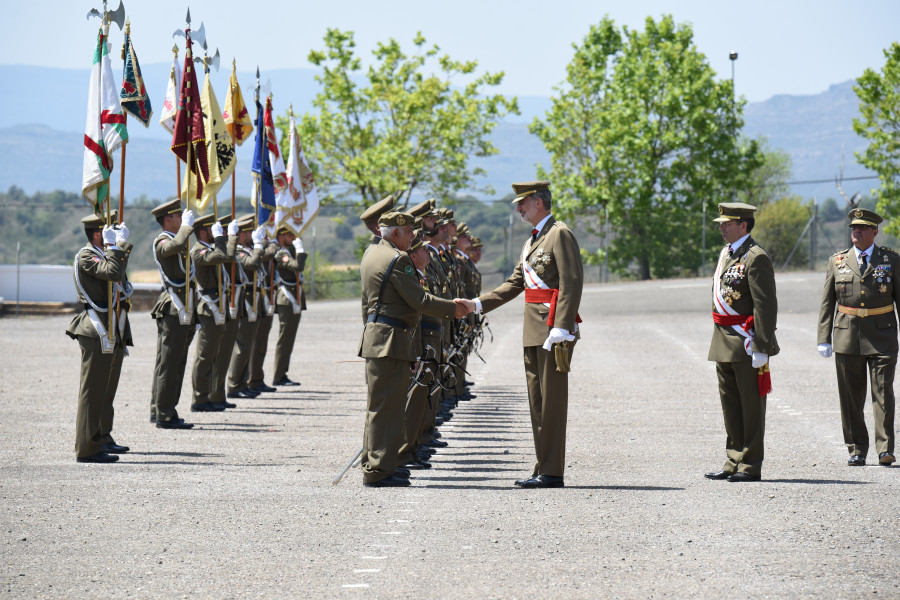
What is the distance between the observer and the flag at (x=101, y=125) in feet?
33.7

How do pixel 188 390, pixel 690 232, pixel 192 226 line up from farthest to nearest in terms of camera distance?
pixel 690 232 < pixel 188 390 < pixel 192 226

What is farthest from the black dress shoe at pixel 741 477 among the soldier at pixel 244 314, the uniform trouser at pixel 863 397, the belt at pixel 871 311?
the soldier at pixel 244 314

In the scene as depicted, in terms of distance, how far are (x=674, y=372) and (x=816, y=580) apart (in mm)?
11196

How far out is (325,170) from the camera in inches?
1585

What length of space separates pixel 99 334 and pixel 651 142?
36433 mm

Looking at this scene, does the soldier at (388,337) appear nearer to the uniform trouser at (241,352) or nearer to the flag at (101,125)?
the flag at (101,125)

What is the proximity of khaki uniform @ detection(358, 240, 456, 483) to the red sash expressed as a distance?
0.69 meters

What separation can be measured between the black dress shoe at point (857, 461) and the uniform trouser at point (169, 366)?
6.28m

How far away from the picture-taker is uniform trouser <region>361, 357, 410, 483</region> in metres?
8.23

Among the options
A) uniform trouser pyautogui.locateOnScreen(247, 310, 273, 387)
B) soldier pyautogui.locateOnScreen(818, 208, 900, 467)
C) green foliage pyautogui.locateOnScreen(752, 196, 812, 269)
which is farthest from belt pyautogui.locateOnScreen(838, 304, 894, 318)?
green foliage pyautogui.locateOnScreen(752, 196, 812, 269)

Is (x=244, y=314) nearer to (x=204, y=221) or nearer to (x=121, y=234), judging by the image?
(x=204, y=221)

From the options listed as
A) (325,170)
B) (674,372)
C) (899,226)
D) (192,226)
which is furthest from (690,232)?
Result: (192,226)

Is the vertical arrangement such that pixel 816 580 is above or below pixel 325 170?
below

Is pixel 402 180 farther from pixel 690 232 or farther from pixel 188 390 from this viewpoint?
pixel 188 390
